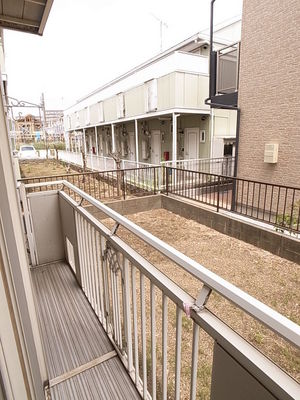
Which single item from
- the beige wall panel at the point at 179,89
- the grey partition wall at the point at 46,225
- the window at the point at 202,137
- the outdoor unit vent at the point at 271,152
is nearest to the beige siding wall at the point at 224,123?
the window at the point at 202,137

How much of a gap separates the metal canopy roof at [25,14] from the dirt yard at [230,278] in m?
2.97

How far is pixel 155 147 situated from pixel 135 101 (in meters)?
2.29

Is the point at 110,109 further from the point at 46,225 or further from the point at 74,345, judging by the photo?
the point at 74,345

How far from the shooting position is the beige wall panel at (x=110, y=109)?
1250cm

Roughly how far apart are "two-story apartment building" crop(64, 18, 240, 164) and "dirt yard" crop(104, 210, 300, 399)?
405 cm

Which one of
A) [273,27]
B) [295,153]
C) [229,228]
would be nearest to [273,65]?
[273,27]

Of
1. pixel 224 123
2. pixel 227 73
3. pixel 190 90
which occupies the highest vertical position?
pixel 227 73

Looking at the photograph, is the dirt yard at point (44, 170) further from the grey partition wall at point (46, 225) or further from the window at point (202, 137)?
the grey partition wall at point (46, 225)

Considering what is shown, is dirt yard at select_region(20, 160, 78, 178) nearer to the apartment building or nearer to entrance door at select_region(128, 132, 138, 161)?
entrance door at select_region(128, 132, 138, 161)

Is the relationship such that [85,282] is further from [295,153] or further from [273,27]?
[273,27]

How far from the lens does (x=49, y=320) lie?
6.45 ft

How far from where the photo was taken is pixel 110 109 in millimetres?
13039

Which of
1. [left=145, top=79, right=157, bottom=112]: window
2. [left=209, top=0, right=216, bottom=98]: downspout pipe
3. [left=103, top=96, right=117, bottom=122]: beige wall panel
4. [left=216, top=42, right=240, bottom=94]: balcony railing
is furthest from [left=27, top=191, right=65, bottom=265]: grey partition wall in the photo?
[left=103, top=96, right=117, bottom=122]: beige wall panel

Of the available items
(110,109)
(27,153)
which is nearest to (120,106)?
(110,109)
